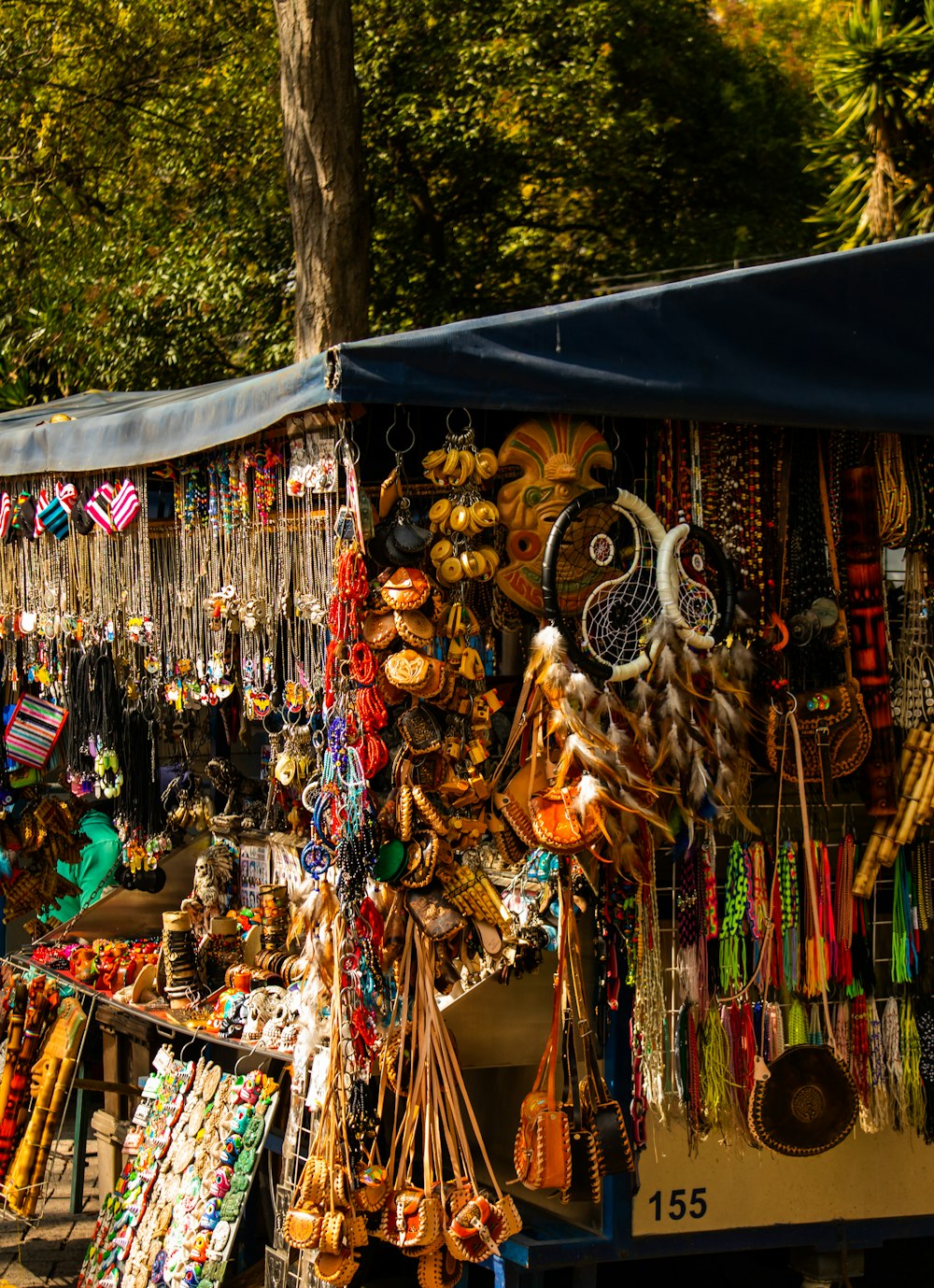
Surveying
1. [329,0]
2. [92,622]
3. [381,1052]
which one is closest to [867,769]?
[381,1052]

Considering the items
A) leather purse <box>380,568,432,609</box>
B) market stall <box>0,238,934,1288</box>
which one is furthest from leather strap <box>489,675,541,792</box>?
leather purse <box>380,568,432,609</box>

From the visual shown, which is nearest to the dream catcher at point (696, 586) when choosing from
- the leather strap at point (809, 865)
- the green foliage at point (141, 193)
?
the leather strap at point (809, 865)

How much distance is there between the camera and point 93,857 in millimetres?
6180

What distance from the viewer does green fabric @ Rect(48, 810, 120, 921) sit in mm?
6156

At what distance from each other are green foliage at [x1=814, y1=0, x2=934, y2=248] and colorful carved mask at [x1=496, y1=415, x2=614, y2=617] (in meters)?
6.11

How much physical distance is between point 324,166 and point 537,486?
18.1 ft

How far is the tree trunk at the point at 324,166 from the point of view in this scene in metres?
8.15

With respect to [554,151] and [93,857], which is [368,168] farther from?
[93,857]

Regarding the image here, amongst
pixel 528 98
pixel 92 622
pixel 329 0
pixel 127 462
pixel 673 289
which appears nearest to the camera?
pixel 673 289

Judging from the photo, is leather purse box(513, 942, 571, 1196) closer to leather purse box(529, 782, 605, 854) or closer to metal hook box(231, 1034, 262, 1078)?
→ leather purse box(529, 782, 605, 854)

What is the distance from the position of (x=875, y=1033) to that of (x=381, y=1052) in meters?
1.22

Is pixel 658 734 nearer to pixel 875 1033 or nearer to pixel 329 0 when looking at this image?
pixel 875 1033

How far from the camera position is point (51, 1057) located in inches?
201

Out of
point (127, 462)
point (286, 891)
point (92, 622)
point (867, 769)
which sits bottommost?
point (286, 891)
